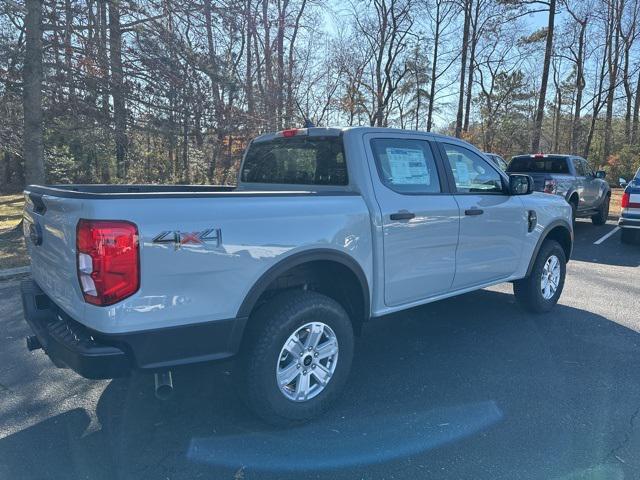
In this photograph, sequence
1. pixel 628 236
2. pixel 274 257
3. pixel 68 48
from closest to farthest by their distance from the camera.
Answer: pixel 274 257 → pixel 68 48 → pixel 628 236

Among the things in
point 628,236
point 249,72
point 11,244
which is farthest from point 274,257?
point 249,72

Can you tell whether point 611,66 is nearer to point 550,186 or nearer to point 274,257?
point 550,186

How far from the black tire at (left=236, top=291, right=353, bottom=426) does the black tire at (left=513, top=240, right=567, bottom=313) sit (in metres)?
2.96

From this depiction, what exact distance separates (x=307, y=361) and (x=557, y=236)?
13.0 ft

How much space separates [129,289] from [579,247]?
10.0 metres

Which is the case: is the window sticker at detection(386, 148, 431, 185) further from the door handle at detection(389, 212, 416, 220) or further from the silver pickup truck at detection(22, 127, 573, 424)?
the door handle at detection(389, 212, 416, 220)

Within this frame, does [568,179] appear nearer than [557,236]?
No

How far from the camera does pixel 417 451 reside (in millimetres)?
2969

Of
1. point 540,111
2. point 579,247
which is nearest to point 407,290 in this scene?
point 579,247

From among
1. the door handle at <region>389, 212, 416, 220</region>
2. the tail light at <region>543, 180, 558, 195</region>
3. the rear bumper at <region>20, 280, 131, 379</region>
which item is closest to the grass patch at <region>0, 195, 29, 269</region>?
the rear bumper at <region>20, 280, 131, 379</region>

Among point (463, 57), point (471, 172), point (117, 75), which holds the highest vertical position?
point (463, 57)

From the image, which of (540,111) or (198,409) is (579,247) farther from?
(540,111)

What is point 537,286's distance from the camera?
5445 millimetres

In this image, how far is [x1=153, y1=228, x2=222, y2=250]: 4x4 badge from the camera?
252 centimetres
